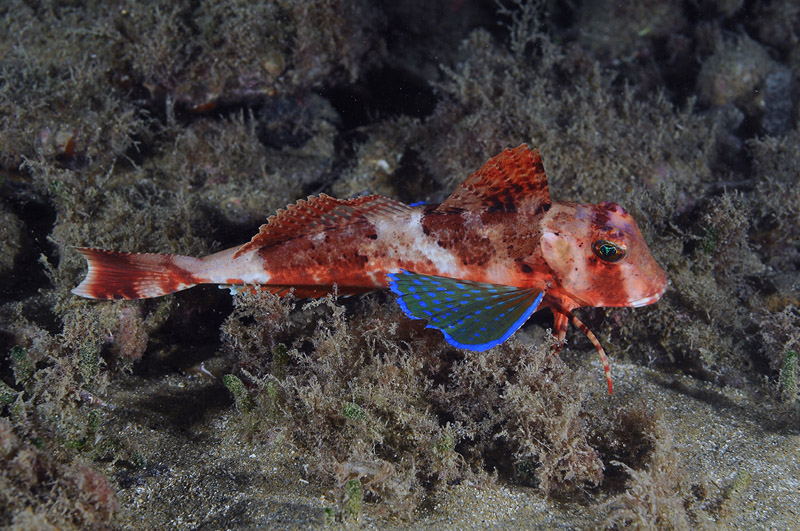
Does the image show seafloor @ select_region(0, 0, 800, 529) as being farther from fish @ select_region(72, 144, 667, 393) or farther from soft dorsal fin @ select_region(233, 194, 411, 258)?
soft dorsal fin @ select_region(233, 194, 411, 258)

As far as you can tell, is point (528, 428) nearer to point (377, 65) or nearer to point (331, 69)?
point (331, 69)

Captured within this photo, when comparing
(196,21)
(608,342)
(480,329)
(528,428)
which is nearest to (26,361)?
(480,329)

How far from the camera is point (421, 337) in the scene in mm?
3576

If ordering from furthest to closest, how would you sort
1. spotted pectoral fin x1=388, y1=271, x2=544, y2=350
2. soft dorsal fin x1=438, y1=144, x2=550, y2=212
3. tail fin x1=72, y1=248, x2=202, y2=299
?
tail fin x1=72, y1=248, x2=202, y2=299, soft dorsal fin x1=438, y1=144, x2=550, y2=212, spotted pectoral fin x1=388, y1=271, x2=544, y2=350

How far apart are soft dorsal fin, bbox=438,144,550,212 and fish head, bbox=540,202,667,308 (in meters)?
0.21

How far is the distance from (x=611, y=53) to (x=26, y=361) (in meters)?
8.99

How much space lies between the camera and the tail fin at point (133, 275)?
3.69 metres

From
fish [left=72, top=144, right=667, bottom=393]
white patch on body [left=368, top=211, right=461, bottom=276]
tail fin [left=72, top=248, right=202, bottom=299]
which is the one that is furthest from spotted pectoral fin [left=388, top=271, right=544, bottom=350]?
tail fin [left=72, top=248, right=202, bottom=299]

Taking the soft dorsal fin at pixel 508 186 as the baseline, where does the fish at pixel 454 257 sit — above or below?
below

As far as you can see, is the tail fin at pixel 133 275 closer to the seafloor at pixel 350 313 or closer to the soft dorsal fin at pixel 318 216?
the seafloor at pixel 350 313

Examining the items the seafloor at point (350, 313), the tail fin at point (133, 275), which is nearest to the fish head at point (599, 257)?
the seafloor at point (350, 313)

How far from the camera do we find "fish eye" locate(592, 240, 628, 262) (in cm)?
331

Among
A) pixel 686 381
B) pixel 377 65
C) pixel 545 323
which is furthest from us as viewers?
pixel 377 65

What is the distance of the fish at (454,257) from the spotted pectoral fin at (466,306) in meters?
0.01
